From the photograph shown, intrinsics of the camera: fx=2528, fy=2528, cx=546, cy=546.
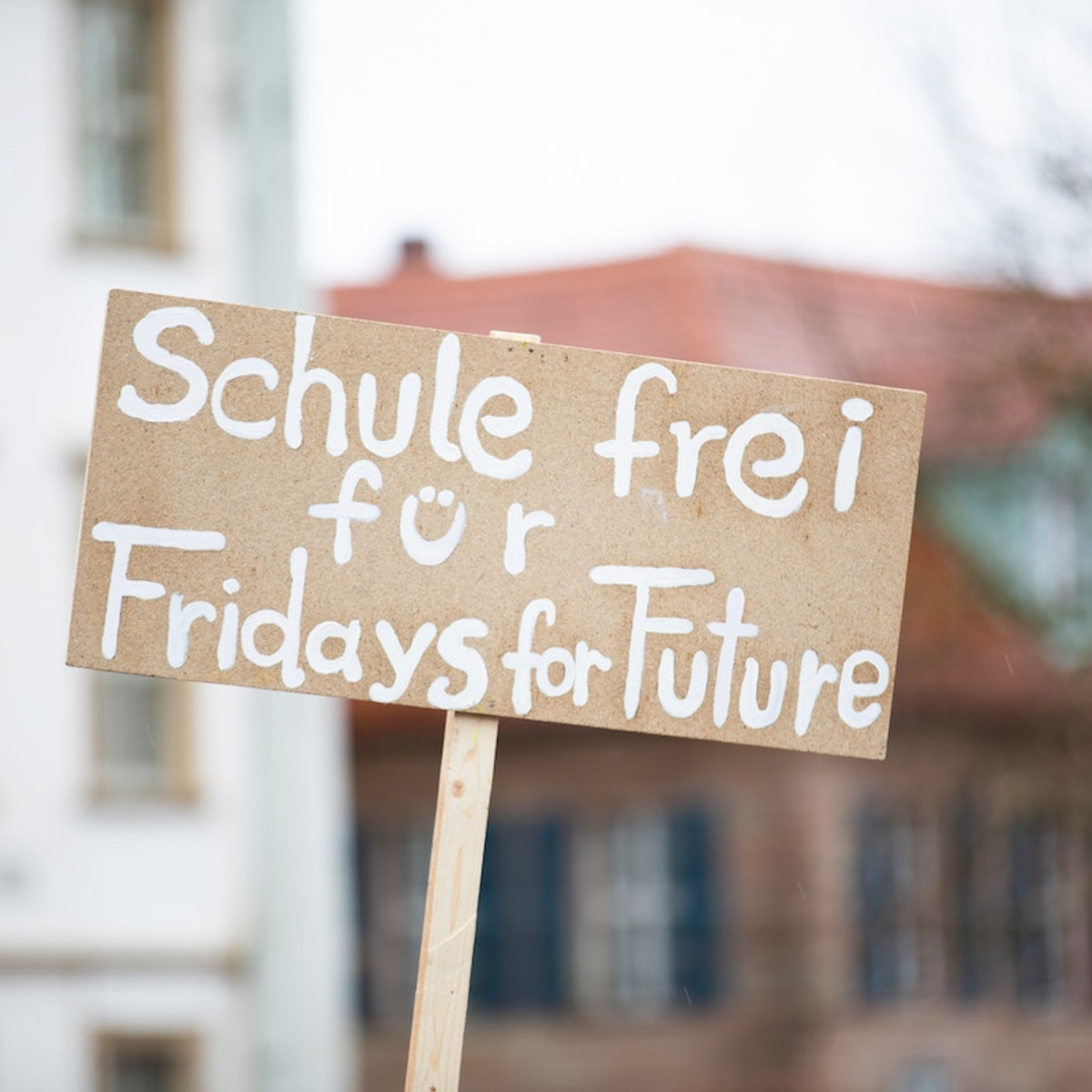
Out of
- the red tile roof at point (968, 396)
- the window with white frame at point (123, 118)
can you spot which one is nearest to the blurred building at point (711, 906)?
the red tile roof at point (968, 396)

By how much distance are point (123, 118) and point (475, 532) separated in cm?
1055

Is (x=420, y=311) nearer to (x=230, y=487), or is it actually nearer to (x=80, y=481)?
(x=80, y=481)

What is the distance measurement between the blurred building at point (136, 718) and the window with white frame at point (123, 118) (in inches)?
0.5

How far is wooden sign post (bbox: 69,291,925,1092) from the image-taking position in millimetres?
3182

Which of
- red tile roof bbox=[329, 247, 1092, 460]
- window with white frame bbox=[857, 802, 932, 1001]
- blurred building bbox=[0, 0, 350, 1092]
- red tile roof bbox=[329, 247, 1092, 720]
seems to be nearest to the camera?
red tile roof bbox=[329, 247, 1092, 720]

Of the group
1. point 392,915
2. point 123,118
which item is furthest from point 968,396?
point 392,915

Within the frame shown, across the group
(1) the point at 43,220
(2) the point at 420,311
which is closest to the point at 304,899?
(1) the point at 43,220

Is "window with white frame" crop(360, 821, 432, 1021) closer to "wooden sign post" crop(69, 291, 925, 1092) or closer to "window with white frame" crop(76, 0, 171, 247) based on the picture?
"window with white frame" crop(76, 0, 171, 247)

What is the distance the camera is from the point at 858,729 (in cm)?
329

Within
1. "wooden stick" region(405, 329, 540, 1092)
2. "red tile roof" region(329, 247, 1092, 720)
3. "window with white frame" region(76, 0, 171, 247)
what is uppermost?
"window with white frame" region(76, 0, 171, 247)

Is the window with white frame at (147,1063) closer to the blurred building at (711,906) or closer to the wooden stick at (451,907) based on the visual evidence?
the blurred building at (711,906)

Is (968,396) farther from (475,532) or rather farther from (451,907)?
(451,907)

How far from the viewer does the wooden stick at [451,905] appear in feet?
10.3

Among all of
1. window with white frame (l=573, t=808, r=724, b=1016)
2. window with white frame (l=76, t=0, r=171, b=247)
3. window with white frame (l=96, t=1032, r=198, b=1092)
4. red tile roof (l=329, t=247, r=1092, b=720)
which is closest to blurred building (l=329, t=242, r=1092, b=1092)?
window with white frame (l=573, t=808, r=724, b=1016)
